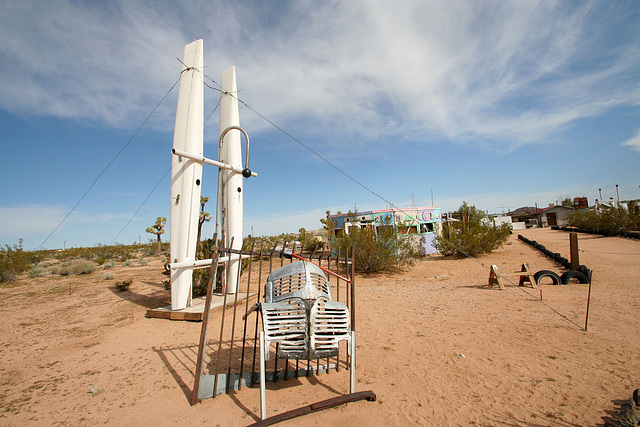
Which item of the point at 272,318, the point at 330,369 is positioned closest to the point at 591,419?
the point at 330,369

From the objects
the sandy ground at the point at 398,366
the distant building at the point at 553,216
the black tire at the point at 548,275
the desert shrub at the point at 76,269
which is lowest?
the sandy ground at the point at 398,366

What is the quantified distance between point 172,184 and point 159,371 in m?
4.53

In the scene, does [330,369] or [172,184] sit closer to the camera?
[330,369]

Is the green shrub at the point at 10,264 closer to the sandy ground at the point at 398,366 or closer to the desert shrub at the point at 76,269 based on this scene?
the desert shrub at the point at 76,269

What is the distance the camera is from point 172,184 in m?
7.76

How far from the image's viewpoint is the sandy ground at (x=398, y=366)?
340 centimetres

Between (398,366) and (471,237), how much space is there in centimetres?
1546

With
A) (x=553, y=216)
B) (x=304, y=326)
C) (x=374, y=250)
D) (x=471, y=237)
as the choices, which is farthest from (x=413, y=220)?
(x=553, y=216)

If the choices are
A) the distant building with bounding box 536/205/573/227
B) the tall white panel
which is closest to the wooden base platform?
the tall white panel

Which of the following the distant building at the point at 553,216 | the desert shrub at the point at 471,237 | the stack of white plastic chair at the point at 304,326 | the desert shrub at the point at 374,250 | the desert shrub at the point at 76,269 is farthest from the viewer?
the distant building at the point at 553,216

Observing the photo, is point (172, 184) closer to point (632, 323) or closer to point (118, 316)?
point (118, 316)

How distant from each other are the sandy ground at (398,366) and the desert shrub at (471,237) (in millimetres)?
9156

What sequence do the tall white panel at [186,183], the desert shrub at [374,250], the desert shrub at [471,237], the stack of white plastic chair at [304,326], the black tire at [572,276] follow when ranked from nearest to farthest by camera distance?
the stack of white plastic chair at [304,326], the tall white panel at [186,183], the black tire at [572,276], the desert shrub at [374,250], the desert shrub at [471,237]

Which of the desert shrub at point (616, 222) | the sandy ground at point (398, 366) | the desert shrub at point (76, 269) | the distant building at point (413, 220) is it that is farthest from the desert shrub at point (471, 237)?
the desert shrub at point (76, 269)
